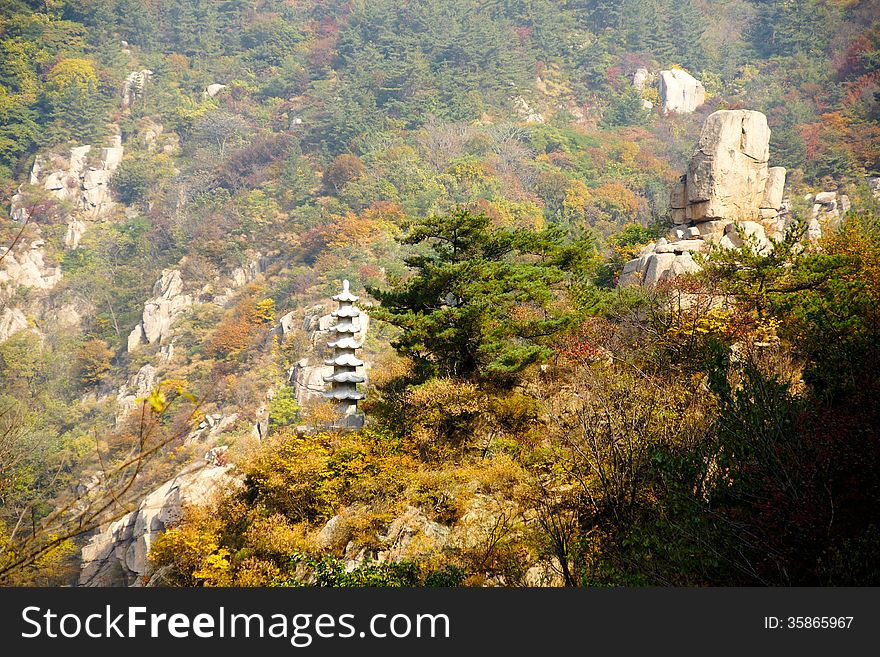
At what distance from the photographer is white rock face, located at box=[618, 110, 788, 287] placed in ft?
67.6

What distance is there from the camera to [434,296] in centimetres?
1630

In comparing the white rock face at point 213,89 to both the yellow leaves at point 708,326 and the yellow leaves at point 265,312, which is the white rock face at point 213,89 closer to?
the yellow leaves at point 265,312

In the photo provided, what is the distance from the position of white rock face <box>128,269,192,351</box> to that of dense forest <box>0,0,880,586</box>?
23cm

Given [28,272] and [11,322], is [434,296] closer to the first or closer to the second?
[11,322]

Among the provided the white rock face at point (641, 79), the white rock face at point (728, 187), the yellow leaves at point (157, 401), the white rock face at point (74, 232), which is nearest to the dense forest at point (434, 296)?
the yellow leaves at point (157, 401)

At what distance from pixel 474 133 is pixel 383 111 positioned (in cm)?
749

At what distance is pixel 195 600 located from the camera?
4.87 m

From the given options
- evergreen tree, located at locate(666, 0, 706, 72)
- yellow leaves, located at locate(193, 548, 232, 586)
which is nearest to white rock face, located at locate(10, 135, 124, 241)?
yellow leaves, located at locate(193, 548, 232, 586)

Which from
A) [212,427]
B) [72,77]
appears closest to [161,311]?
[212,427]

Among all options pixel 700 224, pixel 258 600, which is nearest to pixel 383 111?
pixel 700 224

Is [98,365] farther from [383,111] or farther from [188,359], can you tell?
[383,111]

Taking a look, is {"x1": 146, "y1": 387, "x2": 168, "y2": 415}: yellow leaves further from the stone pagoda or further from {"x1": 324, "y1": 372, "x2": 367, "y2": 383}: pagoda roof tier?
{"x1": 324, "y1": 372, "x2": 367, "y2": 383}: pagoda roof tier

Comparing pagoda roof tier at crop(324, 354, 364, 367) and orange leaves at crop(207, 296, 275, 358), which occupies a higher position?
orange leaves at crop(207, 296, 275, 358)

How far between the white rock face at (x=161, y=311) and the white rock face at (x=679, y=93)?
Result: 39.1 metres
